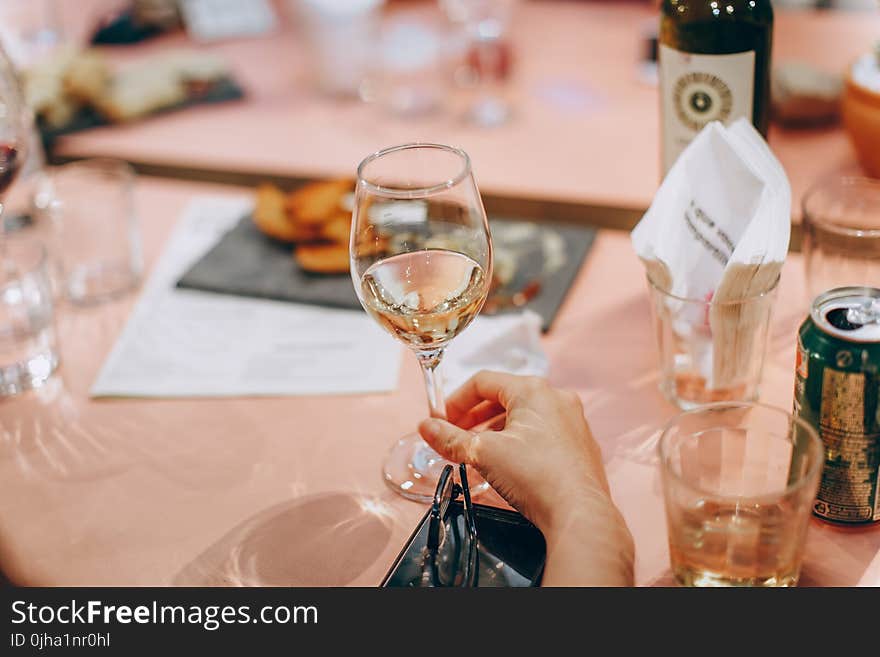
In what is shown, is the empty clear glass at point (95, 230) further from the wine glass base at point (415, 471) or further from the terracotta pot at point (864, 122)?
the terracotta pot at point (864, 122)

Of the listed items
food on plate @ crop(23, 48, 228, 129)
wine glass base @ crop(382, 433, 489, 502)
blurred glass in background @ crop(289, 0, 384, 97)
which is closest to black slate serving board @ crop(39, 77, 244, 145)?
food on plate @ crop(23, 48, 228, 129)

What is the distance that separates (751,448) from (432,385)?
0.90 feet

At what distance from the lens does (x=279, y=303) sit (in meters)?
1.23

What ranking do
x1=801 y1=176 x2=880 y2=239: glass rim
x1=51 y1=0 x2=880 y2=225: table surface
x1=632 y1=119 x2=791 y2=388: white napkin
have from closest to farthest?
x1=632 y1=119 x2=791 y2=388: white napkin, x1=801 y1=176 x2=880 y2=239: glass rim, x1=51 y1=0 x2=880 y2=225: table surface

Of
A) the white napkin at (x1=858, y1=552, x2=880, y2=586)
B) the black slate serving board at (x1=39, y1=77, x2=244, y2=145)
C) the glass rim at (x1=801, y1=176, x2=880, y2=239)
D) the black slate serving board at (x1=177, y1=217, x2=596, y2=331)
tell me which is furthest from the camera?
the black slate serving board at (x1=39, y1=77, x2=244, y2=145)

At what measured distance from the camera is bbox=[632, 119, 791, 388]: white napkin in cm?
88

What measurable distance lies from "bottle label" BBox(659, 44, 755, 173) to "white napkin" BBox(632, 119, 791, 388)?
0.06 metres

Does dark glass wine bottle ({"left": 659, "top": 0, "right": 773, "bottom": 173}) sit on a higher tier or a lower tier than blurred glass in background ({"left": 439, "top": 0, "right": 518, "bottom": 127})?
higher

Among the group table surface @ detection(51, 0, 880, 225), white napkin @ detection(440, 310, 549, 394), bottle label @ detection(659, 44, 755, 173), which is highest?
bottle label @ detection(659, 44, 755, 173)

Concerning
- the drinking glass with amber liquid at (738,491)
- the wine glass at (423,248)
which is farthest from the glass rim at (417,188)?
the drinking glass with amber liquid at (738,491)

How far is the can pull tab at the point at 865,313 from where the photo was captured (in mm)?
722

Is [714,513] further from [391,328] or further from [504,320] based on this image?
[504,320]

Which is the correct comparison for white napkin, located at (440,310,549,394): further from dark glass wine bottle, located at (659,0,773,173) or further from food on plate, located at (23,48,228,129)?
food on plate, located at (23,48,228,129)

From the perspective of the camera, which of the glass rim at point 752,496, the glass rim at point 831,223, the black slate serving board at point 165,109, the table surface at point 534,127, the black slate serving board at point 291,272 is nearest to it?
the glass rim at point 752,496
